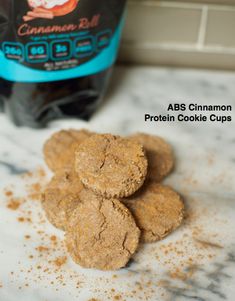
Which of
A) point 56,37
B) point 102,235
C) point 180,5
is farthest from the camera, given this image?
point 180,5

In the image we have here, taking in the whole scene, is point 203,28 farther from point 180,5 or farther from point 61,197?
point 61,197

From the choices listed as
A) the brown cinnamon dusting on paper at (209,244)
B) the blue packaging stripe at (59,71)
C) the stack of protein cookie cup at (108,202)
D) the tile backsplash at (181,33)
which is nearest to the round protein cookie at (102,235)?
the stack of protein cookie cup at (108,202)

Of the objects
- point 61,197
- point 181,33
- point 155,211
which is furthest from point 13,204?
point 181,33

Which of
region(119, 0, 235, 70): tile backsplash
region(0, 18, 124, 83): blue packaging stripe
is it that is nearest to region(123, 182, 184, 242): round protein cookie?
region(0, 18, 124, 83): blue packaging stripe

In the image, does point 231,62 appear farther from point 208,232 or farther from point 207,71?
point 208,232

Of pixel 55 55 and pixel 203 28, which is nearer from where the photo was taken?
pixel 55 55

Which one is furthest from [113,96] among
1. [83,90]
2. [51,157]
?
[51,157]
